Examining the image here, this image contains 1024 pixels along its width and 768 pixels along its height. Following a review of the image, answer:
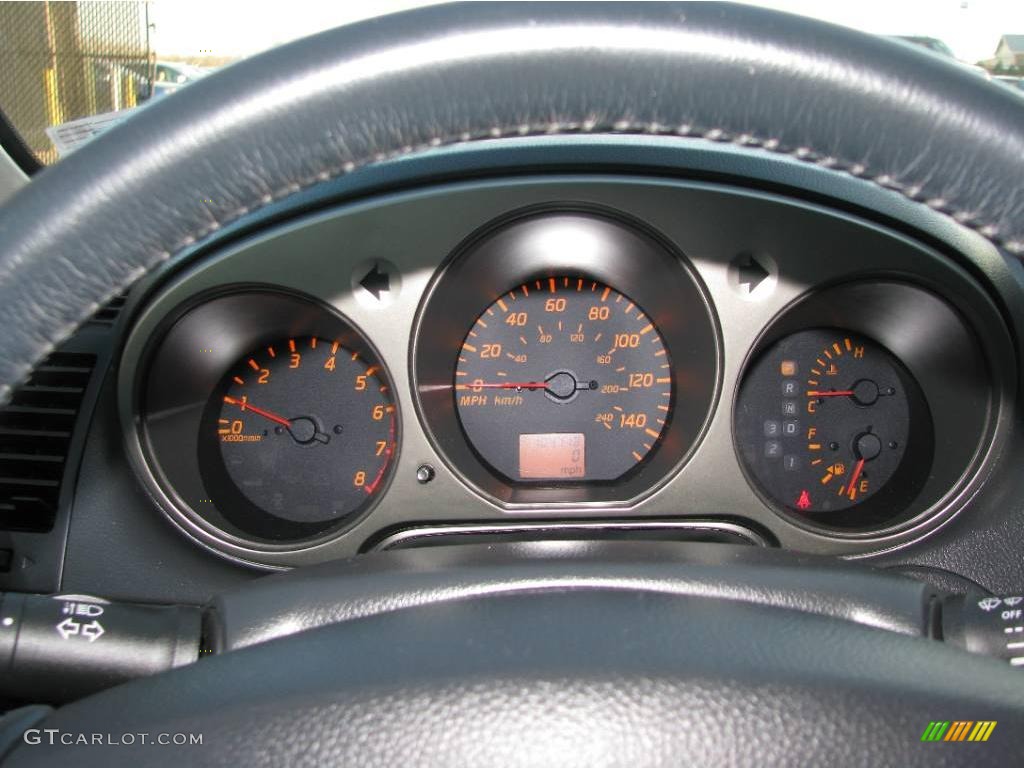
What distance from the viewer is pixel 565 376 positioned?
10.9 feet

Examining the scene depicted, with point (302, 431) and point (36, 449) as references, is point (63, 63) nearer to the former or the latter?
point (36, 449)

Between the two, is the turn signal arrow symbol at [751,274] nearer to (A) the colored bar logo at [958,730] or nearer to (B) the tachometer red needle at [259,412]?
(B) the tachometer red needle at [259,412]

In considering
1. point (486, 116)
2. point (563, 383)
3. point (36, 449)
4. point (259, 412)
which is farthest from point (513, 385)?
point (486, 116)

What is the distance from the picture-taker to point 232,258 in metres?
2.78

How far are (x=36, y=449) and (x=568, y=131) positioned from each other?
214 cm

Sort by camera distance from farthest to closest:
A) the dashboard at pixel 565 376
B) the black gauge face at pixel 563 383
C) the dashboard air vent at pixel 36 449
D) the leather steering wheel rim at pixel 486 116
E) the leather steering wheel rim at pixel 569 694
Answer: the black gauge face at pixel 563 383
the dashboard at pixel 565 376
the dashboard air vent at pixel 36 449
the leather steering wheel rim at pixel 569 694
the leather steering wheel rim at pixel 486 116

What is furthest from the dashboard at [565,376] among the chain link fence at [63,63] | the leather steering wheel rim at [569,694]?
the leather steering wheel rim at [569,694]

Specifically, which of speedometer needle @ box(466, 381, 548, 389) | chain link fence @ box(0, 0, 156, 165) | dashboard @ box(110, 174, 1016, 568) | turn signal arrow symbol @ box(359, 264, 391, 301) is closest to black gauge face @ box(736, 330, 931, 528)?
dashboard @ box(110, 174, 1016, 568)

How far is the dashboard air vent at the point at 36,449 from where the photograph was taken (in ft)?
8.86

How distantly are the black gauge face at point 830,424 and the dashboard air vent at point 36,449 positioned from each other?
1812mm

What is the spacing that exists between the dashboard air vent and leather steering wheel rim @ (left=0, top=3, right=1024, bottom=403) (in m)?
1.88

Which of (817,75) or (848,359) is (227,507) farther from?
(817,75)

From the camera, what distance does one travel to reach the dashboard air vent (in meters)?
2.70

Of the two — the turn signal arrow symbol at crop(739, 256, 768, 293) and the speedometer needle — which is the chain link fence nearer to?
the speedometer needle
